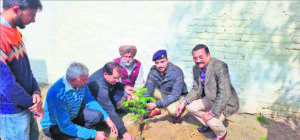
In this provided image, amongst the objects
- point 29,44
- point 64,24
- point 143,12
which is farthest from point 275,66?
point 29,44

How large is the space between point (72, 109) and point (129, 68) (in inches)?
61.2

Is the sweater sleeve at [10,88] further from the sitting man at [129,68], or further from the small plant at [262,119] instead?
the small plant at [262,119]

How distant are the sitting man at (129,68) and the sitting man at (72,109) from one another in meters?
0.70

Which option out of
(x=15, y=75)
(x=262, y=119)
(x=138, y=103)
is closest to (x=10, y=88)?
(x=15, y=75)

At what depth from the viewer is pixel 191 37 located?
4.65 m

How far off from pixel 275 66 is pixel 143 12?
9.67ft

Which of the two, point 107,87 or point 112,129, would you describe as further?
point 107,87

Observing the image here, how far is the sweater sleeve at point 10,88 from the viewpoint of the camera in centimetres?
224

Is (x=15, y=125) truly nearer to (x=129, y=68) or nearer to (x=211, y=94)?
(x=129, y=68)

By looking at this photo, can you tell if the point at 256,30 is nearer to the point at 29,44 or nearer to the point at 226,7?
the point at 226,7

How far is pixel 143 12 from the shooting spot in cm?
485

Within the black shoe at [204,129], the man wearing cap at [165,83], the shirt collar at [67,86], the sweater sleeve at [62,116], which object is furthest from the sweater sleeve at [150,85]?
the shirt collar at [67,86]

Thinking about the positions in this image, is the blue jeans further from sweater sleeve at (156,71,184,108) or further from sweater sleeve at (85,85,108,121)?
sweater sleeve at (156,71,184,108)

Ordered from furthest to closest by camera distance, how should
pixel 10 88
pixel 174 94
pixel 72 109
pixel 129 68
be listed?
1. pixel 129 68
2. pixel 174 94
3. pixel 72 109
4. pixel 10 88
